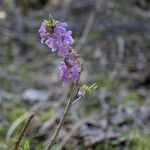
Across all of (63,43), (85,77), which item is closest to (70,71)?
(63,43)

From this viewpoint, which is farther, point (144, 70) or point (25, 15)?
point (25, 15)

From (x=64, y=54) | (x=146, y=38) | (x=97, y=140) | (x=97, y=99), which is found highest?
(x=64, y=54)

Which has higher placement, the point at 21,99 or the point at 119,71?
the point at 21,99

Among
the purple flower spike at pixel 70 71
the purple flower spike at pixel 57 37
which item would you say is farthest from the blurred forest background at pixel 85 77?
the purple flower spike at pixel 57 37

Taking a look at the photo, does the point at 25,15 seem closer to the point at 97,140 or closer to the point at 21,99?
the point at 21,99

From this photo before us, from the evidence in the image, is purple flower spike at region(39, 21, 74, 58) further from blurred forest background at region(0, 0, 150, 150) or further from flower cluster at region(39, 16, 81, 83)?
blurred forest background at region(0, 0, 150, 150)

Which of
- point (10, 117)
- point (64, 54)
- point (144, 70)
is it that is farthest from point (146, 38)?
point (64, 54)

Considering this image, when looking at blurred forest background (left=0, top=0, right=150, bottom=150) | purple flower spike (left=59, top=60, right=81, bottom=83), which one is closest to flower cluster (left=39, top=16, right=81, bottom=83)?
purple flower spike (left=59, top=60, right=81, bottom=83)
